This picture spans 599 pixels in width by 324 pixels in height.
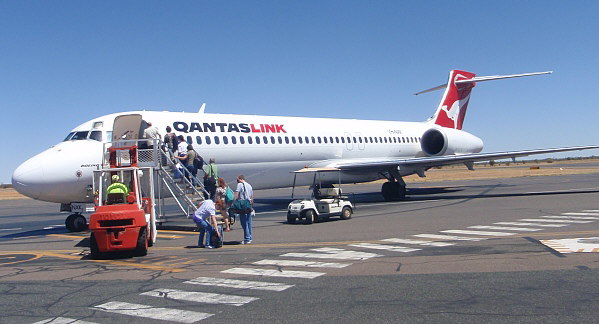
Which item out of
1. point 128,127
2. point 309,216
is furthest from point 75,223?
point 309,216

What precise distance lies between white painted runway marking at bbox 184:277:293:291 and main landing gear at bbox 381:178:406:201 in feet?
65.0

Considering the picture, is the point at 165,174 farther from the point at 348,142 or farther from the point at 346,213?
the point at 348,142

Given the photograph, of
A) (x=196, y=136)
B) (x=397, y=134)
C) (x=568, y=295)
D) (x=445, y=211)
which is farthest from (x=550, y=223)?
(x=397, y=134)

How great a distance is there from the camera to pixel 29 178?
54.2ft

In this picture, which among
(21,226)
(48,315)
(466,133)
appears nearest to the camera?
(48,315)

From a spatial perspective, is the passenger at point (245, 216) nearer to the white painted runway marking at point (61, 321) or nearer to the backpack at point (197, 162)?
the backpack at point (197, 162)

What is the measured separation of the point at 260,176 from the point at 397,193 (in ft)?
27.3

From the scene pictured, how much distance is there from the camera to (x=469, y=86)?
1372 inches

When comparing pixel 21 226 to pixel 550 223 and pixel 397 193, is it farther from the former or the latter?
pixel 550 223

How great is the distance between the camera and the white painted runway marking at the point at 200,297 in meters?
7.69

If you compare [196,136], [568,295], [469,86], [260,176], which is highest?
[469,86]

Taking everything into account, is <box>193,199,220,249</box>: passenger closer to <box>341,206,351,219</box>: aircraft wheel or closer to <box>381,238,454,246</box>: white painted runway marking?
<box>381,238,454,246</box>: white painted runway marking

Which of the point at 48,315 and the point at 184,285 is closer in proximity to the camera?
the point at 48,315

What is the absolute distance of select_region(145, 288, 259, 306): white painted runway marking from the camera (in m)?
7.69
